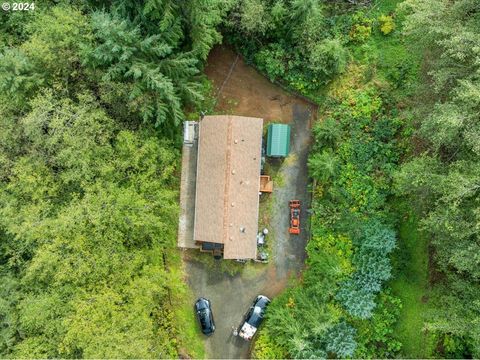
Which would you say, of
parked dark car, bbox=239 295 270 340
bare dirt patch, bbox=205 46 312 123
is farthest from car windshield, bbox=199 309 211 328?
bare dirt patch, bbox=205 46 312 123

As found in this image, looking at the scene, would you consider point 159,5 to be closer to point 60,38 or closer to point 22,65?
point 60,38

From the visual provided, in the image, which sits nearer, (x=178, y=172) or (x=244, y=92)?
(x=178, y=172)

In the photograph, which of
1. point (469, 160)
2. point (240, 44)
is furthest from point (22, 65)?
→ point (469, 160)

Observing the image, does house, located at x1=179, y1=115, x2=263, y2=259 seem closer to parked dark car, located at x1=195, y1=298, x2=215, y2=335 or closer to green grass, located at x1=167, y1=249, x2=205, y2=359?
parked dark car, located at x1=195, y1=298, x2=215, y2=335

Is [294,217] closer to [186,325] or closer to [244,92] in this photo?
[244,92]

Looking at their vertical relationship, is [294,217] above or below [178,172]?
below

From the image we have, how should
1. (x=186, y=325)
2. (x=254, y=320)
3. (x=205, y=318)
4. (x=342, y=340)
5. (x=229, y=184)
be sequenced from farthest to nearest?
(x=186, y=325) < (x=205, y=318) < (x=254, y=320) < (x=229, y=184) < (x=342, y=340)

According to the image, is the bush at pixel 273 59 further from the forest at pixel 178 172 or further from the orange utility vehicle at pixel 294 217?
the orange utility vehicle at pixel 294 217

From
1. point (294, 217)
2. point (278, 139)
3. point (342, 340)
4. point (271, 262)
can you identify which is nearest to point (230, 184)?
point (278, 139)

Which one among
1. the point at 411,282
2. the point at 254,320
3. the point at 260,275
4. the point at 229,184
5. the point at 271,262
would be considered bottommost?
the point at 254,320
